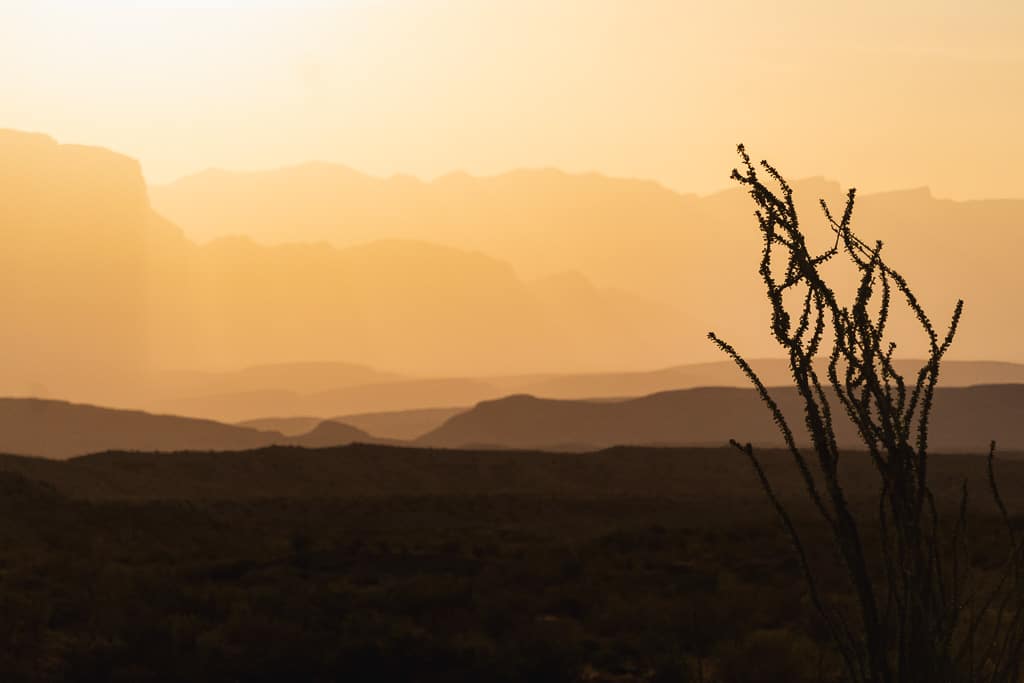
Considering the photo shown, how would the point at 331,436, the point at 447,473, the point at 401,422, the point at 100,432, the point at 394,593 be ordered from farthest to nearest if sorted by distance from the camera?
the point at 401,422, the point at 331,436, the point at 100,432, the point at 447,473, the point at 394,593

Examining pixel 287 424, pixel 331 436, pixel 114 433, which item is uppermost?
pixel 287 424

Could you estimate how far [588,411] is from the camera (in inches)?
4158

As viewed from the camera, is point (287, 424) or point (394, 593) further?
point (287, 424)

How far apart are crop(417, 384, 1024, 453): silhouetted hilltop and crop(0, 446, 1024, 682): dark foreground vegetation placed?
207ft

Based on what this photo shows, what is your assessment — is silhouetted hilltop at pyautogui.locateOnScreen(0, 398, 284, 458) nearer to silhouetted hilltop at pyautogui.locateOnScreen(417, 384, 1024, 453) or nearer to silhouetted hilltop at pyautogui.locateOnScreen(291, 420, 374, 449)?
silhouetted hilltop at pyautogui.locateOnScreen(291, 420, 374, 449)

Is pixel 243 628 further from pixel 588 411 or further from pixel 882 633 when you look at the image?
pixel 588 411

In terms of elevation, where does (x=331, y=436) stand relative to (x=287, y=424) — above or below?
below

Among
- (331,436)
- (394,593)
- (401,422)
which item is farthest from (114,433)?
(394,593)

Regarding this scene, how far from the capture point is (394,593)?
1528 cm

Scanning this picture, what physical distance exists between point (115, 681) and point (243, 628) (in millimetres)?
1788

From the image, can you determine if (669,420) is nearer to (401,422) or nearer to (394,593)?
(401,422)

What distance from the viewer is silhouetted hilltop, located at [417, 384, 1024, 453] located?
9312 cm

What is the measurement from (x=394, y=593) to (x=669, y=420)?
8773 cm

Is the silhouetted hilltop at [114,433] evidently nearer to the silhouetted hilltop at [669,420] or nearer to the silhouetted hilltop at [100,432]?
the silhouetted hilltop at [100,432]
